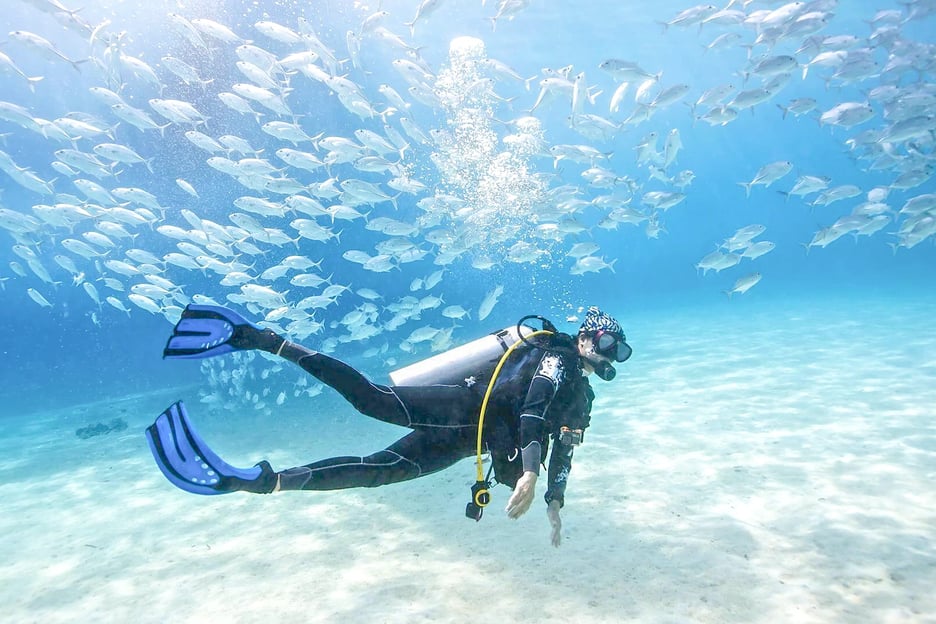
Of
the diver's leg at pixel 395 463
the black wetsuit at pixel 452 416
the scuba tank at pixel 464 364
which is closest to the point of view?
the black wetsuit at pixel 452 416

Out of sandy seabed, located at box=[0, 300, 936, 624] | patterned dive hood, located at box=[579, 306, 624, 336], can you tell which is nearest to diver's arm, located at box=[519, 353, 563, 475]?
patterned dive hood, located at box=[579, 306, 624, 336]

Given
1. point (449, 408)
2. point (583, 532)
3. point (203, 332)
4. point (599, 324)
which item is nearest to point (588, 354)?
point (599, 324)

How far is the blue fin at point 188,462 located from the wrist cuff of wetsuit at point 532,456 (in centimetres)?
179

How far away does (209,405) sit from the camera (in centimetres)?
1430

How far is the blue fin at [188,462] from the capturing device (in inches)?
121

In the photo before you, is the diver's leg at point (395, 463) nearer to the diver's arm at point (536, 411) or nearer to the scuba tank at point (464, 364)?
the scuba tank at point (464, 364)

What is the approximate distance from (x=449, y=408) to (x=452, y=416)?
6cm

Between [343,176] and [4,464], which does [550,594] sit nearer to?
[4,464]

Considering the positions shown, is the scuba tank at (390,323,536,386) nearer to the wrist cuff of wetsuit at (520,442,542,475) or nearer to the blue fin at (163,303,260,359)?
the wrist cuff of wetsuit at (520,442,542,475)

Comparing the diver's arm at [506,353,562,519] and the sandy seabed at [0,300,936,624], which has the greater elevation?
the diver's arm at [506,353,562,519]

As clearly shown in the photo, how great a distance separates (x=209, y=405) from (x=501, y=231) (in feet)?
33.1

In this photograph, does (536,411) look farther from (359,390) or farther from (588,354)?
(359,390)

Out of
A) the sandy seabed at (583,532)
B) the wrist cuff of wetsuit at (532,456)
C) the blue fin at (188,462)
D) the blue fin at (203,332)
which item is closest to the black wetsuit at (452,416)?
the wrist cuff of wetsuit at (532,456)

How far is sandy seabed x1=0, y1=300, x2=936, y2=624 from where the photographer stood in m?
3.59
